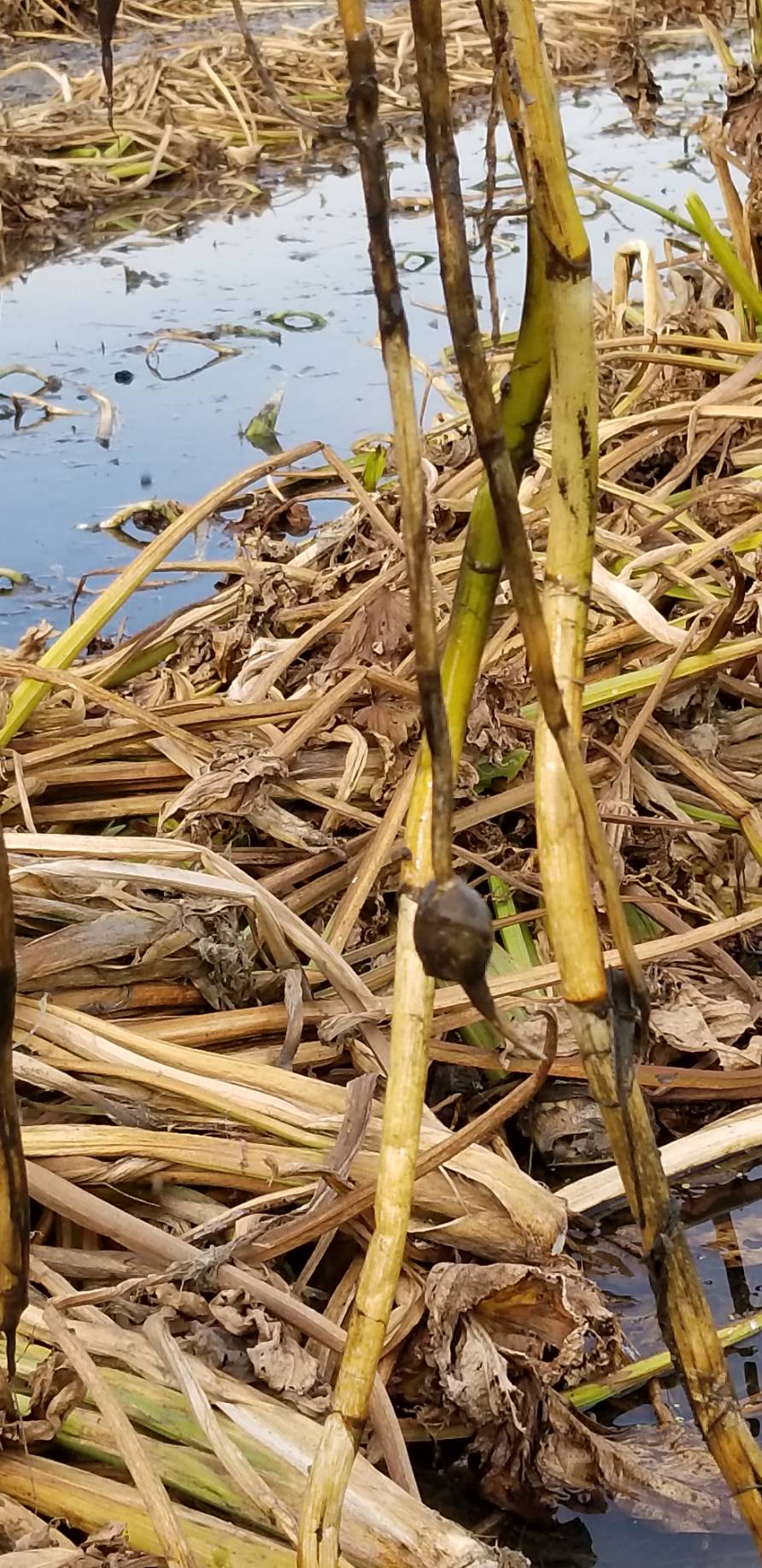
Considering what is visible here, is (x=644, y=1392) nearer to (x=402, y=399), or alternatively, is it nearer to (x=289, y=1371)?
(x=289, y=1371)

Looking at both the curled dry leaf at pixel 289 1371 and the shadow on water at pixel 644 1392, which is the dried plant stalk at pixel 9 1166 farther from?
the shadow on water at pixel 644 1392

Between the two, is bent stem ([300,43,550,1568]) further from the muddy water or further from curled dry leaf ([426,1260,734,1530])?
the muddy water

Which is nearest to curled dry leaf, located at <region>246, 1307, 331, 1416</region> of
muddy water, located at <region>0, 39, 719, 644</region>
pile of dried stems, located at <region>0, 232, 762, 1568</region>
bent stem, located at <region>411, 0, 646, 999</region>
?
pile of dried stems, located at <region>0, 232, 762, 1568</region>

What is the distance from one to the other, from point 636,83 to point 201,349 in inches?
48.4

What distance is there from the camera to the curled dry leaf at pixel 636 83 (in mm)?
1282

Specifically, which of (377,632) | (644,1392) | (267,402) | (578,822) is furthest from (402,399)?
(267,402)

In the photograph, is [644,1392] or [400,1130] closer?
[400,1130]

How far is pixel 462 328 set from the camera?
0.33 meters

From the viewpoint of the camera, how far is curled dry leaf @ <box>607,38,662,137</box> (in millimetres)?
A: 1282

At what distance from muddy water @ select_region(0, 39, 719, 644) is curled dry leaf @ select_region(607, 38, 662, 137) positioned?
0.91 ft

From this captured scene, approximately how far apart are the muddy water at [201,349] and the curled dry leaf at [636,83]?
277 millimetres

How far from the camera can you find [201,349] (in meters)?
2.38

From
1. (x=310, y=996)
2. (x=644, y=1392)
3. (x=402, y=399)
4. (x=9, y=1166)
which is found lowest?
(x=644, y=1392)

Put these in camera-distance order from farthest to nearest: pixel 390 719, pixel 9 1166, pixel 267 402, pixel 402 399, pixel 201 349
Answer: pixel 201 349
pixel 267 402
pixel 390 719
pixel 9 1166
pixel 402 399
